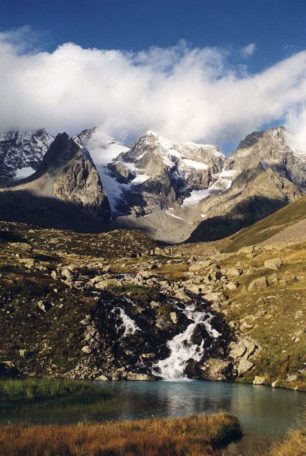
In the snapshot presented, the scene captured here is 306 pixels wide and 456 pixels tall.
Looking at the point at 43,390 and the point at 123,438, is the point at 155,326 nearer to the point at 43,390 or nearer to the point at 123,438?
the point at 43,390

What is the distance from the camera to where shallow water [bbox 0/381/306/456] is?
40.2 meters

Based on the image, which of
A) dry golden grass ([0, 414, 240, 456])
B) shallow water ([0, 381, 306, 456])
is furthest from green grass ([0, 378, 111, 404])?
dry golden grass ([0, 414, 240, 456])

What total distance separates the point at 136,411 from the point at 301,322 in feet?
134

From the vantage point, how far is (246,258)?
139 m

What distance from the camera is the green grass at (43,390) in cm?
4979

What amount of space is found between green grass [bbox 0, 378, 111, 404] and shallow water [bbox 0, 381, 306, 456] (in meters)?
2.72

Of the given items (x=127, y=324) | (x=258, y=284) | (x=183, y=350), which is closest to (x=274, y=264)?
(x=258, y=284)

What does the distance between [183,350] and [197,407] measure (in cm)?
3261

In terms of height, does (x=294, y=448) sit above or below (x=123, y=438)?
above

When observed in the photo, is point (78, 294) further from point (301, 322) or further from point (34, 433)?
point (34, 433)

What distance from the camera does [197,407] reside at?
4959 centimetres

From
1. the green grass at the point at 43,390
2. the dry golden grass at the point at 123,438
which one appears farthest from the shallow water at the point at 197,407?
the green grass at the point at 43,390

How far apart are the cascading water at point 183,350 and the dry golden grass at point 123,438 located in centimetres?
3892

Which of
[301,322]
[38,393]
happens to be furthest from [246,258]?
[38,393]
